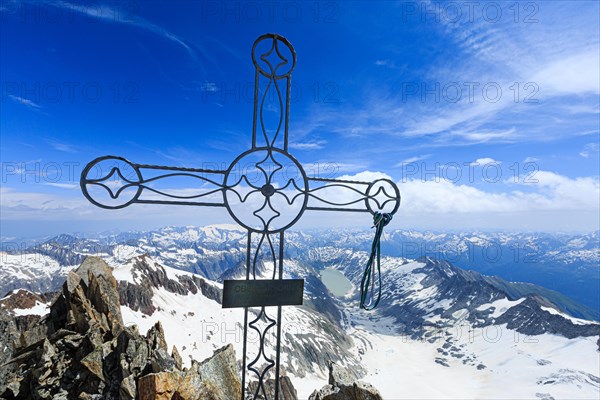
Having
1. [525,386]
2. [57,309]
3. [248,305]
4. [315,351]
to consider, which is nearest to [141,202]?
[248,305]

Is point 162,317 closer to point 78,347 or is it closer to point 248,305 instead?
point 78,347

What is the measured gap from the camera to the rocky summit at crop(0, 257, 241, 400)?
773 centimetres

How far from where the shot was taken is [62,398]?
1039 centimetres

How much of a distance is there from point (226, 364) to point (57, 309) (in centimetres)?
2307

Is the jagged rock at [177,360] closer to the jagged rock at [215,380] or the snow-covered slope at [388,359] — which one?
the jagged rock at [215,380]

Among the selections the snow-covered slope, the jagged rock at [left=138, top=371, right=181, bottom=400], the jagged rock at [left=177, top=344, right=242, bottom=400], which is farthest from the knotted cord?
the snow-covered slope

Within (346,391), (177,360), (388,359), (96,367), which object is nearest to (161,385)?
(346,391)

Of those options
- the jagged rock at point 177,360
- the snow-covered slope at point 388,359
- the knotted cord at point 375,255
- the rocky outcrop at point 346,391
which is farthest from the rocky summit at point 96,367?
the snow-covered slope at point 388,359

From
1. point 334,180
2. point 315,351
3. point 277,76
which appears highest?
point 277,76

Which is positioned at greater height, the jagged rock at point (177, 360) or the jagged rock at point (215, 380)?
the jagged rock at point (215, 380)

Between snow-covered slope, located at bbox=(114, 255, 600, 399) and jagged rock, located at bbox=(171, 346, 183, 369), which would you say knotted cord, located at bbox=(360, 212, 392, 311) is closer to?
jagged rock, located at bbox=(171, 346, 183, 369)

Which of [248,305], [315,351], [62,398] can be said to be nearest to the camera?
[248,305]

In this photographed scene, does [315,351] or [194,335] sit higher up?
[194,335]

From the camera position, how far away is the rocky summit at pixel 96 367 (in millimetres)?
7730
